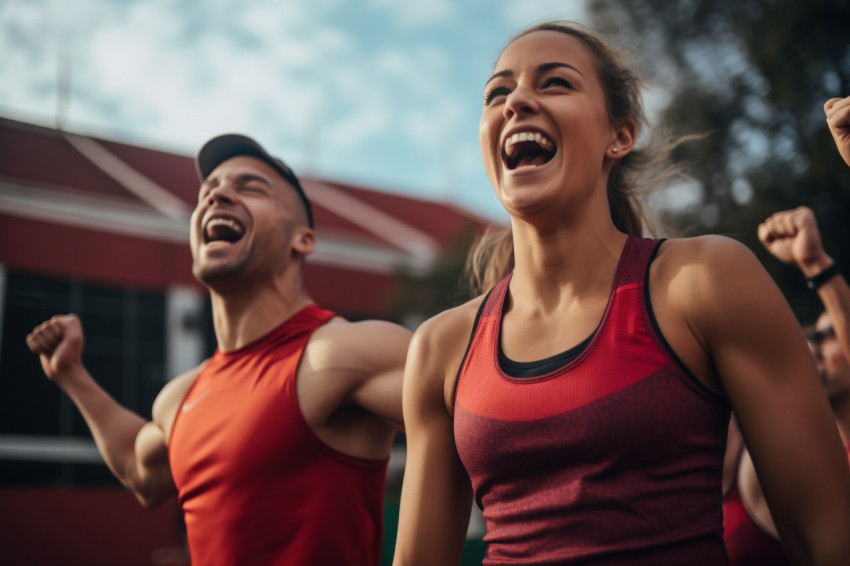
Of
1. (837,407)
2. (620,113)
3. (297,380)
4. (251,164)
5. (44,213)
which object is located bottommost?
(837,407)

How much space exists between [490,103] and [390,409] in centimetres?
126

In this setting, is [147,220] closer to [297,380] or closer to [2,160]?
[2,160]

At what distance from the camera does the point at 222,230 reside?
3.63 meters

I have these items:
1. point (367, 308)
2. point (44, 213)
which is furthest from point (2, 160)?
point (367, 308)

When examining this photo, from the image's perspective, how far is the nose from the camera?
6.85ft

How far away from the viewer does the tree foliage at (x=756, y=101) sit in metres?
12.6

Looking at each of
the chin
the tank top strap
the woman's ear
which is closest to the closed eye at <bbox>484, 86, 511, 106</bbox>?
the woman's ear

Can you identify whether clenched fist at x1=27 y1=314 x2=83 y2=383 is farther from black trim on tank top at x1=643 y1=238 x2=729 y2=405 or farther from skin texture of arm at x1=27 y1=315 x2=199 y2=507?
black trim on tank top at x1=643 y1=238 x2=729 y2=405

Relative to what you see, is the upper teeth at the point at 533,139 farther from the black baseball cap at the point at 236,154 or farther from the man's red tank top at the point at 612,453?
the black baseball cap at the point at 236,154

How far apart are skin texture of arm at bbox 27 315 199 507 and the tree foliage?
901cm

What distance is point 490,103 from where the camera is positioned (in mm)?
2240

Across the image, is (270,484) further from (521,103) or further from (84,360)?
(84,360)

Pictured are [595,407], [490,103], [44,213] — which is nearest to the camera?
[595,407]

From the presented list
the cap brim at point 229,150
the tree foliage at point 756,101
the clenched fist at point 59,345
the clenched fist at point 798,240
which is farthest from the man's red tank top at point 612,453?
the tree foliage at point 756,101
